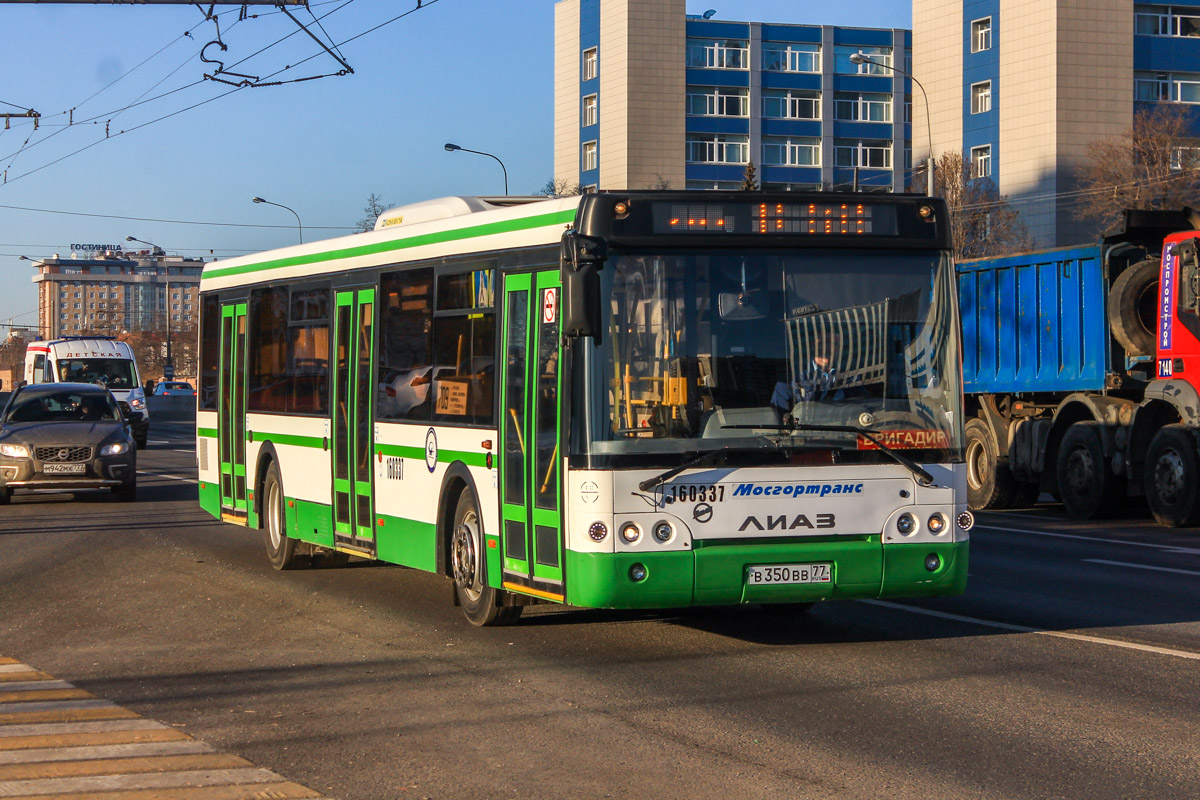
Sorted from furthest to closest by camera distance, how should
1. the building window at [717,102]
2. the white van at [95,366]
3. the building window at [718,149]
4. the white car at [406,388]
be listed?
the building window at [718,149]
the building window at [717,102]
the white van at [95,366]
the white car at [406,388]

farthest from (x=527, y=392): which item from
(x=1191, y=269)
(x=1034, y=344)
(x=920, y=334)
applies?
(x=1034, y=344)

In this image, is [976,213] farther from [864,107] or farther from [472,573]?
[472,573]

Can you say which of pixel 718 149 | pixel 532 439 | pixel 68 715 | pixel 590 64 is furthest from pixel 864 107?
pixel 68 715

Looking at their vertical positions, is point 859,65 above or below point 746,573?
above

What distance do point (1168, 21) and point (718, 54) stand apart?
79.0 feet

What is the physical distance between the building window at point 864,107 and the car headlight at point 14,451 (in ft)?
235

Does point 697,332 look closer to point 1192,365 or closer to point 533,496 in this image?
point 533,496

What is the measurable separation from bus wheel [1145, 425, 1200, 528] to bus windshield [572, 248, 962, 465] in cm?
989

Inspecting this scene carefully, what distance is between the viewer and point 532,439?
9.28m

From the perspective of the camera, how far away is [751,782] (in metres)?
6.16

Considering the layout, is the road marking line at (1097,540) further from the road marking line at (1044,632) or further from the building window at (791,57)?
the building window at (791,57)

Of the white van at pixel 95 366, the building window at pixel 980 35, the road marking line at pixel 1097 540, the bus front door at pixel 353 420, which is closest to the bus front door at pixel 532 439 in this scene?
the bus front door at pixel 353 420

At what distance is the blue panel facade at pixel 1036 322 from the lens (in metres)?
19.2

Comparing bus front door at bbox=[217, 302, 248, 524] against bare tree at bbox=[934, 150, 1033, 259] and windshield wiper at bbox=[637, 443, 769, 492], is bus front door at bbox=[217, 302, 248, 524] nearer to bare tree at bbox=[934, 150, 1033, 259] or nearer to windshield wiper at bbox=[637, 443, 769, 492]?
windshield wiper at bbox=[637, 443, 769, 492]
